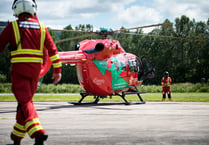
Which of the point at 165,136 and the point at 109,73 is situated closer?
the point at 165,136

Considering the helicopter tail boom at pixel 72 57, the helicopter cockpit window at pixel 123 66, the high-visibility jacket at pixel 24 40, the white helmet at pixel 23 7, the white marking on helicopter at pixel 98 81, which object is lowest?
the white marking on helicopter at pixel 98 81

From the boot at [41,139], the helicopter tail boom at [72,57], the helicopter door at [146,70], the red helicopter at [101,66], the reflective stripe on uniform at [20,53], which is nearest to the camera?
the boot at [41,139]

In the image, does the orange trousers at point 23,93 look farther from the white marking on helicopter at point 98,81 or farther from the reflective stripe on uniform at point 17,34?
the white marking on helicopter at point 98,81

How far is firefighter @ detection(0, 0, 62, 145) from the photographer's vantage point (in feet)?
15.7

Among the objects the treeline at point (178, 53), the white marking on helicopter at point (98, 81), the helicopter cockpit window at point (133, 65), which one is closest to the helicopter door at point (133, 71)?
the helicopter cockpit window at point (133, 65)

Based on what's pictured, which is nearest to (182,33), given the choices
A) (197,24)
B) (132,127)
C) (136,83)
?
(197,24)

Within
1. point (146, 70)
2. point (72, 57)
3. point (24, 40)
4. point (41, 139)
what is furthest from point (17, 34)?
point (146, 70)

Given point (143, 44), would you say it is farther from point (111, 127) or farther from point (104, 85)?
point (111, 127)

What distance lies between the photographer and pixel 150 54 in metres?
68.3

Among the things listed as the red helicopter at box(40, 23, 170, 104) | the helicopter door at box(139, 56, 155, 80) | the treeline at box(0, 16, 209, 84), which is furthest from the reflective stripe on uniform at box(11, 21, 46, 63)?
the treeline at box(0, 16, 209, 84)

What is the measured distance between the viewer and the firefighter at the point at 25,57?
15.7 ft

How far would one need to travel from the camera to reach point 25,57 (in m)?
4.91

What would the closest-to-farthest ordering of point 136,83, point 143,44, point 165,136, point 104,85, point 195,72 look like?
1. point 165,136
2. point 104,85
3. point 136,83
4. point 195,72
5. point 143,44

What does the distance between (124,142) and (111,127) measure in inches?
67.0
